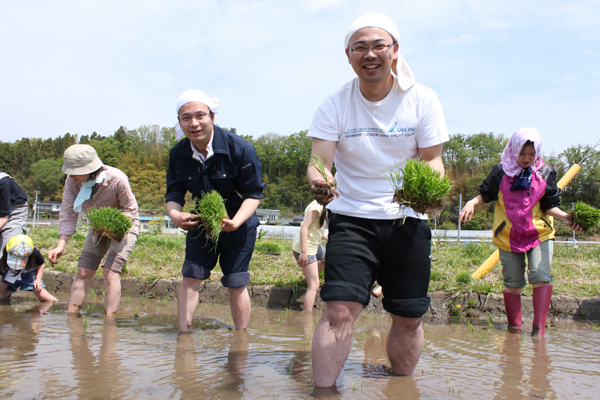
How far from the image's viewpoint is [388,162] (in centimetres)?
260

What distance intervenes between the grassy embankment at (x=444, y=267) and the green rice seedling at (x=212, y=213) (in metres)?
2.51

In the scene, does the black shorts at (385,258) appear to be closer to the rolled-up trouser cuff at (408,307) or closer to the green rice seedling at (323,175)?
the rolled-up trouser cuff at (408,307)

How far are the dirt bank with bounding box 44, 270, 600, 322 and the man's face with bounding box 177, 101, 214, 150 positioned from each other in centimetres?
274

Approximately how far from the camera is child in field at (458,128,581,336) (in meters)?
4.21

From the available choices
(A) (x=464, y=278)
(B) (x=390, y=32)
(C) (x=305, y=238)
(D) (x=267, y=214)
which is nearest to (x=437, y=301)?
(A) (x=464, y=278)

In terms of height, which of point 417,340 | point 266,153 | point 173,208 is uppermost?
point 266,153

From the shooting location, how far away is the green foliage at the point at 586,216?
14.8ft

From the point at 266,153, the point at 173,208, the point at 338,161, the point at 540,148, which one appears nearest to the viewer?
the point at 338,161

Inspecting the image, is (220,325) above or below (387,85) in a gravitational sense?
below

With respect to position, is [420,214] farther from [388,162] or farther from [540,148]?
[540,148]

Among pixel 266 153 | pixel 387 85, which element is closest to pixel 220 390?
pixel 387 85

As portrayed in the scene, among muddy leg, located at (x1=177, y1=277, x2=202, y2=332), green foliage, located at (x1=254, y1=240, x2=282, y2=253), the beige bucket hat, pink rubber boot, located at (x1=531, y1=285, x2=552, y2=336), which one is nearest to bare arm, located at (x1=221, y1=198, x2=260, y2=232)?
muddy leg, located at (x1=177, y1=277, x2=202, y2=332)

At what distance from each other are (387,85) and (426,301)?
129 centimetres

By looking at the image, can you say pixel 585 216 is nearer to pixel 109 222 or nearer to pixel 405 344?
pixel 405 344
